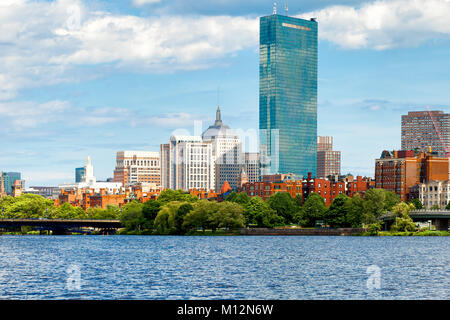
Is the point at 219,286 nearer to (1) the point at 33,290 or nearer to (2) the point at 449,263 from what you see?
(1) the point at 33,290

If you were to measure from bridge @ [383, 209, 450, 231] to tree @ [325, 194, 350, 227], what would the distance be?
1045 centimetres

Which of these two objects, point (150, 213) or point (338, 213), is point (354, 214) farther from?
point (150, 213)

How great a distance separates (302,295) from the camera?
188 feet

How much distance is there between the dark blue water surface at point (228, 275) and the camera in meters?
57.6

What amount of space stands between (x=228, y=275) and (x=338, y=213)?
111710 mm

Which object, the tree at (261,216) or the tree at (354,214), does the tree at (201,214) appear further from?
the tree at (354,214)

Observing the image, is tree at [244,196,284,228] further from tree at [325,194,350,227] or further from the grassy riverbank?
the grassy riverbank

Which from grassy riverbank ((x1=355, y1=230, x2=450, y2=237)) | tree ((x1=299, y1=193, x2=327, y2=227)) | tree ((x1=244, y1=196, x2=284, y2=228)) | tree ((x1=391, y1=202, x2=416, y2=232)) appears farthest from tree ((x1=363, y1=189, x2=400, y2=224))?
tree ((x1=244, y1=196, x2=284, y2=228))

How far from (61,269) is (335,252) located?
146 ft

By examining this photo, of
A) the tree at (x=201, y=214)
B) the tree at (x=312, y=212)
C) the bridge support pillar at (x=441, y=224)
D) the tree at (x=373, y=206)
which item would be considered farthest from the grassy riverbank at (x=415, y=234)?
the tree at (x=201, y=214)

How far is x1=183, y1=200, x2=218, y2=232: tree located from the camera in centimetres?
17250

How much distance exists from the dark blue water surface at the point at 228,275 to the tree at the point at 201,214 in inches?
2239
